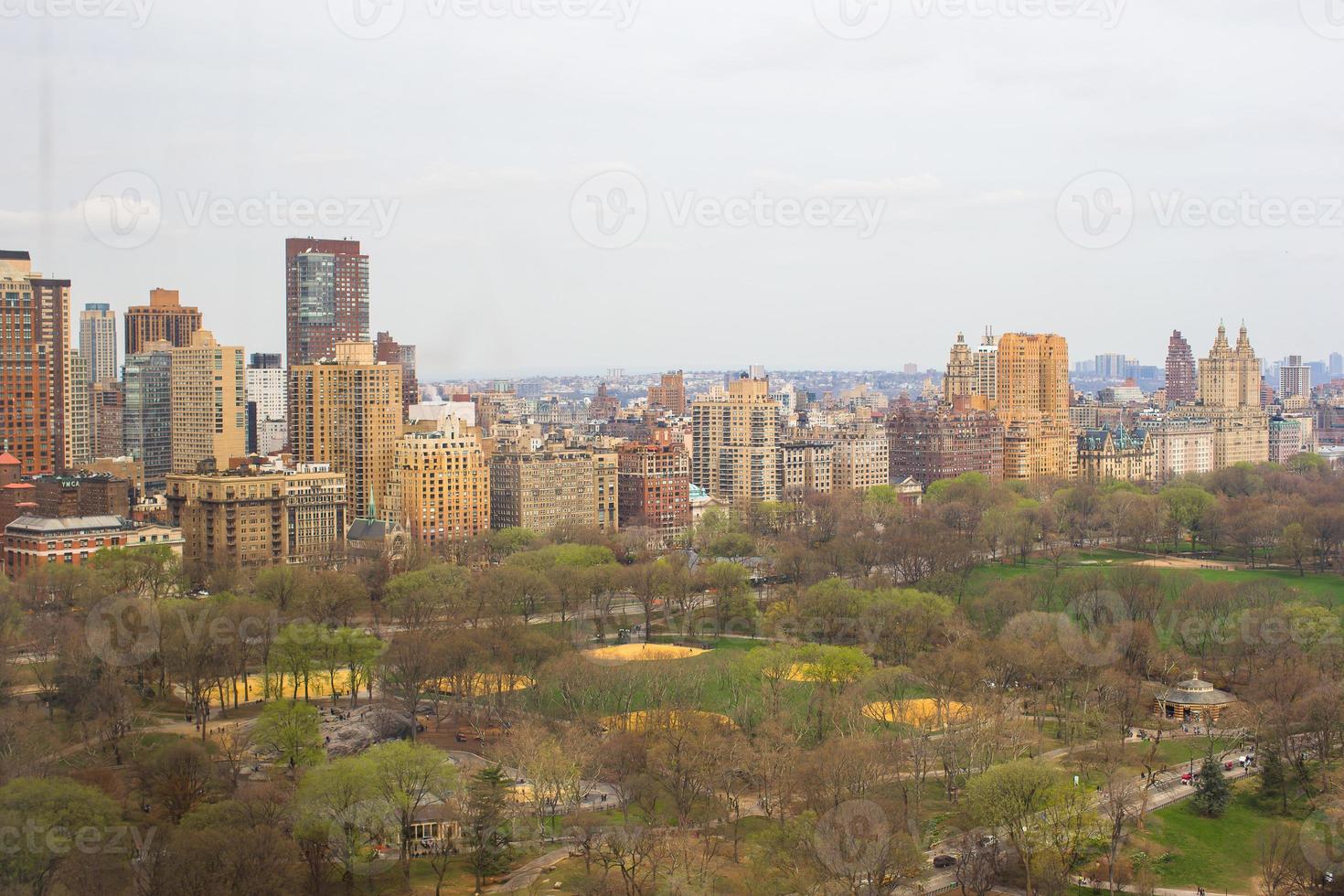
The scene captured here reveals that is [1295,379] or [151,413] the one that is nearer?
[151,413]

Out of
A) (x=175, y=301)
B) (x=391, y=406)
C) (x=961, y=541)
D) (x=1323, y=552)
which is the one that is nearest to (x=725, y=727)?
(x=961, y=541)

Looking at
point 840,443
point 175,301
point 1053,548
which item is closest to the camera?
point 1053,548

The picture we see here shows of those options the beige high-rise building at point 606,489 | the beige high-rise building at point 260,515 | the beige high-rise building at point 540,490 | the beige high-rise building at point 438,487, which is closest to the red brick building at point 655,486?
the beige high-rise building at point 606,489

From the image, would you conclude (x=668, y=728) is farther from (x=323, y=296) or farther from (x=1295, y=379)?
(x=1295, y=379)

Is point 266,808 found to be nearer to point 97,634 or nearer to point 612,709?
point 612,709

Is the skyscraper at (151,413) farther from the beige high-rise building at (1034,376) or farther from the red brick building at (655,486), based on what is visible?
the beige high-rise building at (1034,376)

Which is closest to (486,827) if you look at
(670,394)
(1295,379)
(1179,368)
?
(670,394)

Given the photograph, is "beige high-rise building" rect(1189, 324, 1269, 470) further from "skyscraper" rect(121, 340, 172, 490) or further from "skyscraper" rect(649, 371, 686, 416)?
"skyscraper" rect(121, 340, 172, 490)
